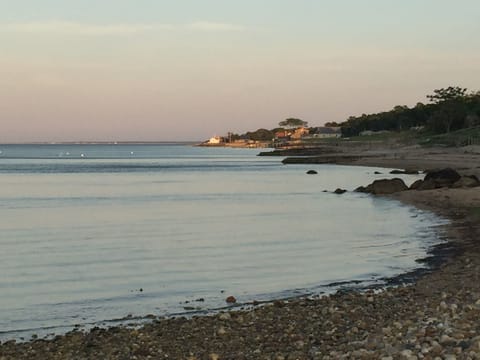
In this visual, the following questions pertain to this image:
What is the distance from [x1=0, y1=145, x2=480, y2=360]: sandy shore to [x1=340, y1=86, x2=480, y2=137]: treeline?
364 ft

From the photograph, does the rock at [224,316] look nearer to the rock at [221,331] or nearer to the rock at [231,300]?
the rock at [221,331]

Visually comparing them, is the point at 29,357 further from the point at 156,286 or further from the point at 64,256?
the point at 64,256

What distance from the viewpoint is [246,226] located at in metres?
26.2

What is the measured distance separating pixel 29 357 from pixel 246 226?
57.7 ft

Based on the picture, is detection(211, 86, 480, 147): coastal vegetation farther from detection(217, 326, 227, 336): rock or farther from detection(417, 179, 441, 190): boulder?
detection(217, 326, 227, 336): rock

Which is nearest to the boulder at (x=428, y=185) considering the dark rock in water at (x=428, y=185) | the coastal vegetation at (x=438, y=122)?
the dark rock in water at (x=428, y=185)

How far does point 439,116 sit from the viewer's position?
125 meters

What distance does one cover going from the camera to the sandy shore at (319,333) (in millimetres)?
8047

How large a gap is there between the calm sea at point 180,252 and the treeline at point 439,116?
89.7 meters

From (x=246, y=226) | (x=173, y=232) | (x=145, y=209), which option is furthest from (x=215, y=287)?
(x=145, y=209)

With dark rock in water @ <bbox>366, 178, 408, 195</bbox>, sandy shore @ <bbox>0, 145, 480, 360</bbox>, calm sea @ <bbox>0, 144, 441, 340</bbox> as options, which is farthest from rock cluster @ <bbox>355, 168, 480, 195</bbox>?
sandy shore @ <bbox>0, 145, 480, 360</bbox>

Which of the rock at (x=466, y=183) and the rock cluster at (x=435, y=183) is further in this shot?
the rock cluster at (x=435, y=183)

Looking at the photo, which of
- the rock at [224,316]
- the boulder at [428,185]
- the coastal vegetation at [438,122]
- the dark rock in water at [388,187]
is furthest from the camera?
the coastal vegetation at [438,122]

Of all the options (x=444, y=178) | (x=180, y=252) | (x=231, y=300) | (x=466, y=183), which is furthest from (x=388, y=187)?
(x=231, y=300)
